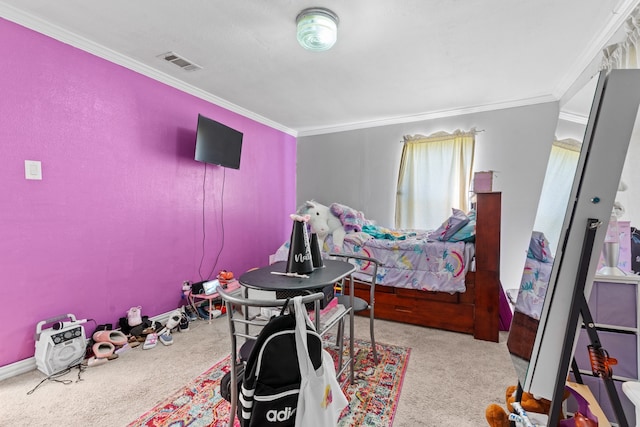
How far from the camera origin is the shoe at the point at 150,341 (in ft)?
A: 7.68

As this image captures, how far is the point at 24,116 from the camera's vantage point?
1.97 meters

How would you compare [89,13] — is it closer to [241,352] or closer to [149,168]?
[149,168]

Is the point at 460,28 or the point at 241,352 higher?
the point at 460,28

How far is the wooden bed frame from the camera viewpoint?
2475 millimetres

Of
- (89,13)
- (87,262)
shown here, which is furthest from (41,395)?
(89,13)

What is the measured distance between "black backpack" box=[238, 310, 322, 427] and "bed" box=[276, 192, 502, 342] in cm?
157

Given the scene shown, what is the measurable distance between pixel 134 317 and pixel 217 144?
1.81 metres

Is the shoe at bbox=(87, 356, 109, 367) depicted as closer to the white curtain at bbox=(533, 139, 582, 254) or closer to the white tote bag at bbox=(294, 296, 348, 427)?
the white tote bag at bbox=(294, 296, 348, 427)

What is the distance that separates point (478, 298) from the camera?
8.25ft

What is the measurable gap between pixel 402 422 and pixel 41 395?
6.81ft

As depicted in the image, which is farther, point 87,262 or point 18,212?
point 87,262

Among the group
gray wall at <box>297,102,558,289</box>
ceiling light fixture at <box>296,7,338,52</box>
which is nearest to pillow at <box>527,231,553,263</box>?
ceiling light fixture at <box>296,7,338,52</box>

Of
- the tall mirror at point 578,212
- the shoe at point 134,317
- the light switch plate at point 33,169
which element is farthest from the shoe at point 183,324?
the tall mirror at point 578,212

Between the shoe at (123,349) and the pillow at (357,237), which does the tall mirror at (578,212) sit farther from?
the shoe at (123,349)
